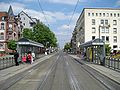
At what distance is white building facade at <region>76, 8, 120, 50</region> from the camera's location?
9544cm

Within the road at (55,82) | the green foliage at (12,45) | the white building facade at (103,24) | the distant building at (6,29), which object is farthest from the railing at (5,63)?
the white building facade at (103,24)

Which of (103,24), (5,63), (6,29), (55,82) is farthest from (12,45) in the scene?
(55,82)

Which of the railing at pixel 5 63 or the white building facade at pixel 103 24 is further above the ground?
the white building facade at pixel 103 24

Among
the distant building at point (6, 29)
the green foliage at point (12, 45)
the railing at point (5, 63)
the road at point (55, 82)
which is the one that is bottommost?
the road at point (55, 82)

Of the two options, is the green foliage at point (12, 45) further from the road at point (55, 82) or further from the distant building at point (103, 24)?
the road at point (55, 82)

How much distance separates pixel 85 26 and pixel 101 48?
201ft

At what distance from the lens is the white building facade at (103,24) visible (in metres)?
95.4

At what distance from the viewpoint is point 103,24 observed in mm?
96812

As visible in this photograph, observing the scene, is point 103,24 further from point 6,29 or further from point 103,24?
point 6,29

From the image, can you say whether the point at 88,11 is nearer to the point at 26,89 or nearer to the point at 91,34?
the point at 91,34

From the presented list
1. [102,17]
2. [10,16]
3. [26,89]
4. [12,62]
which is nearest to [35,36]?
[10,16]

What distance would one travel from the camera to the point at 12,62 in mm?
29750

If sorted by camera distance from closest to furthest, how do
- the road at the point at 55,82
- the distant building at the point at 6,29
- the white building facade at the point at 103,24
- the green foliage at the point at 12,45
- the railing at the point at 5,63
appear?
1. the road at the point at 55,82
2. the railing at the point at 5,63
3. the green foliage at the point at 12,45
4. the distant building at the point at 6,29
5. the white building facade at the point at 103,24

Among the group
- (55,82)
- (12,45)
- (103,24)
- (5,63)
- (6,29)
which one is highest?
(103,24)
